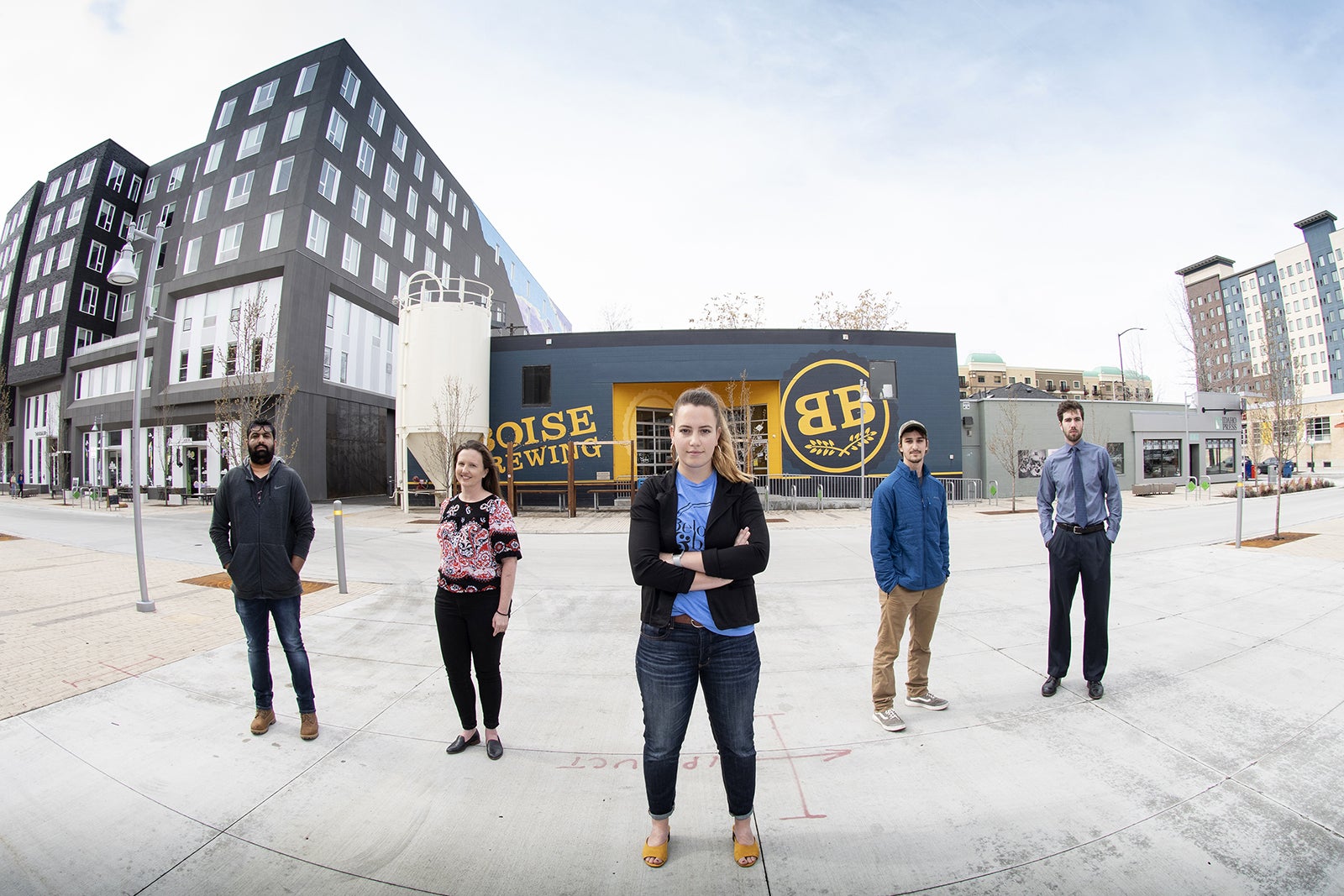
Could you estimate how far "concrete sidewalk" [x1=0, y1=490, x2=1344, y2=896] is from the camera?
2170 mm

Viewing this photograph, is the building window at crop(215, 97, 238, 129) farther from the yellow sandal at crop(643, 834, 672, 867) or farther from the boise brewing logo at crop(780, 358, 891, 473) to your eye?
the yellow sandal at crop(643, 834, 672, 867)

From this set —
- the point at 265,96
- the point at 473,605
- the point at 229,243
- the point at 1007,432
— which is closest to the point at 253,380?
the point at 473,605

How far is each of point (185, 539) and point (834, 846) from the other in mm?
15640

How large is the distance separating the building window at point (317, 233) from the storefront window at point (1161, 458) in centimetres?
4441

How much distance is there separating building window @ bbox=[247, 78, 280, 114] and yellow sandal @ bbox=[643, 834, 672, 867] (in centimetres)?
3851

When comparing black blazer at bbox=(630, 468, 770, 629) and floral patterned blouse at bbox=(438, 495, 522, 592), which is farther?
floral patterned blouse at bbox=(438, 495, 522, 592)

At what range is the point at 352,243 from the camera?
27.8 meters

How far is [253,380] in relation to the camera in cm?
1398

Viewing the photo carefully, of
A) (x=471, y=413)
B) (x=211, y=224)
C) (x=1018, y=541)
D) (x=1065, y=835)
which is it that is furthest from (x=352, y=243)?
(x=1065, y=835)

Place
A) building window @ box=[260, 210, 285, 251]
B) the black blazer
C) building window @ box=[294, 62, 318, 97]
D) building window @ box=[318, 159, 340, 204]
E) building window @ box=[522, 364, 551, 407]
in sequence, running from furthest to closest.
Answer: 1. building window @ box=[294, 62, 318, 97]
2. building window @ box=[318, 159, 340, 204]
3. building window @ box=[260, 210, 285, 251]
4. building window @ box=[522, 364, 551, 407]
5. the black blazer

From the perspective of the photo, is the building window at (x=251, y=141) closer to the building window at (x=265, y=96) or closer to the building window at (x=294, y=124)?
the building window at (x=265, y=96)

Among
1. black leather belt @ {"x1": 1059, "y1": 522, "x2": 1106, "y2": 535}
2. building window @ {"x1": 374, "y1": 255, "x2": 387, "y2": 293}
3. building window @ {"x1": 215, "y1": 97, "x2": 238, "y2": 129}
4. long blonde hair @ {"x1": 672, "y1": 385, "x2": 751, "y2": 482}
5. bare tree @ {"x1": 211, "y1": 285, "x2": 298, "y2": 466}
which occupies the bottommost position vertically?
black leather belt @ {"x1": 1059, "y1": 522, "x2": 1106, "y2": 535}

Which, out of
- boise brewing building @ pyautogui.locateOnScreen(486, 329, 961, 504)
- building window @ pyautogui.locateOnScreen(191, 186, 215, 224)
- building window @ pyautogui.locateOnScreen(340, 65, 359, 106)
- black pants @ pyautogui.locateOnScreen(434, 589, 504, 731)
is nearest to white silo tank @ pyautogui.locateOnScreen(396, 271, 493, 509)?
boise brewing building @ pyautogui.locateOnScreen(486, 329, 961, 504)

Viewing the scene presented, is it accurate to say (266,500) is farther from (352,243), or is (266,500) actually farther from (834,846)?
(352,243)
